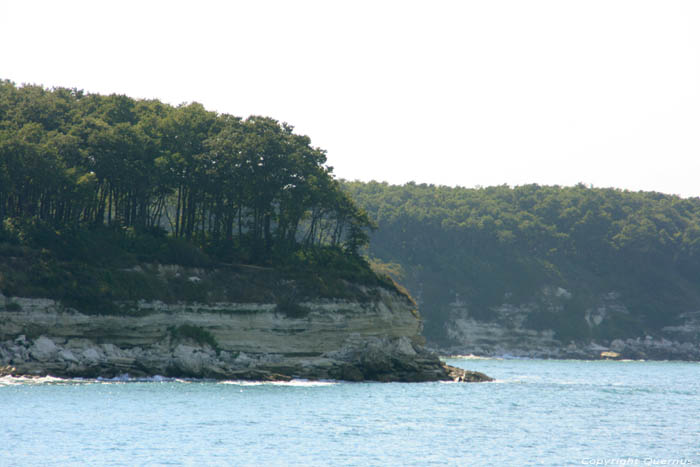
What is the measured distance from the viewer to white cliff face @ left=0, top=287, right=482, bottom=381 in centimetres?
5869

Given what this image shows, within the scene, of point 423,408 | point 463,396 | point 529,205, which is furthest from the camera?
point 529,205

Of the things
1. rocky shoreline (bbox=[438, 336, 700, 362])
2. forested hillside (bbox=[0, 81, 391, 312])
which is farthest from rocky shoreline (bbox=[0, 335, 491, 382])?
rocky shoreline (bbox=[438, 336, 700, 362])

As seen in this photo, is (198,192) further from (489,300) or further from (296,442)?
(489,300)

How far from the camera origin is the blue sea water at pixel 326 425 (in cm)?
3491

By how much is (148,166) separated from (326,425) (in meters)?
39.1

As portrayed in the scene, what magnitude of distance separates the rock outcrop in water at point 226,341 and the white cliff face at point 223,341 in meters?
0.07

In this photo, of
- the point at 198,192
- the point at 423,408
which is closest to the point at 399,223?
Result: the point at 198,192

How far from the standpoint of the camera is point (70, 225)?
69.6 m

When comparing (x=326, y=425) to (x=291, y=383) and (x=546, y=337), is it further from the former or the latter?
(x=546, y=337)

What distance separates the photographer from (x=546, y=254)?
178 meters

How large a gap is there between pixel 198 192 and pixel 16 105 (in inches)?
745

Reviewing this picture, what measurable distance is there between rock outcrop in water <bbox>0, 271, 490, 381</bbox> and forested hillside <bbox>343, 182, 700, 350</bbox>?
82.1m

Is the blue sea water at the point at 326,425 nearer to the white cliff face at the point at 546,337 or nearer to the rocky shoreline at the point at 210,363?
→ the rocky shoreline at the point at 210,363

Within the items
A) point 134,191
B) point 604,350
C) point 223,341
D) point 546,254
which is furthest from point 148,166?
point 546,254
